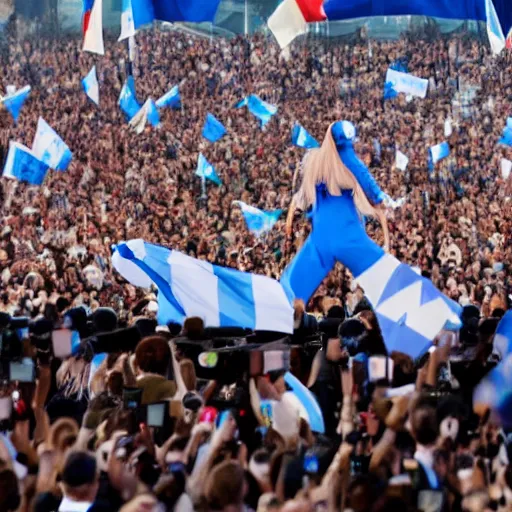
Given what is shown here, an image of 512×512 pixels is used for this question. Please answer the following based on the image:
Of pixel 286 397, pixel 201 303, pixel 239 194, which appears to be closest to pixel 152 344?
pixel 286 397

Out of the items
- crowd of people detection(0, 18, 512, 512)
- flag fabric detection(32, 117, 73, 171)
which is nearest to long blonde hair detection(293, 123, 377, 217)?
crowd of people detection(0, 18, 512, 512)

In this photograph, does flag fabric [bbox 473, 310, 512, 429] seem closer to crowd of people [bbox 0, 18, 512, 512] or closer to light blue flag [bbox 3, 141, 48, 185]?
crowd of people [bbox 0, 18, 512, 512]

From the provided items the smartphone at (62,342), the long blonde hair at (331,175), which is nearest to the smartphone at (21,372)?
the smartphone at (62,342)

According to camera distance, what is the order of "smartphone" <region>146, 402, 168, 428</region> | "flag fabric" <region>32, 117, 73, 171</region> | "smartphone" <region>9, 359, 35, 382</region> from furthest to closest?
"flag fabric" <region>32, 117, 73, 171</region> < "smartphone" <region>9, 359, 35, 382</region> < "smartphone" <region>146, 402, 168, 428</region>

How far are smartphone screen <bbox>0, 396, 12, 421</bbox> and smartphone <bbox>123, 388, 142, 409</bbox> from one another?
18.3 inches

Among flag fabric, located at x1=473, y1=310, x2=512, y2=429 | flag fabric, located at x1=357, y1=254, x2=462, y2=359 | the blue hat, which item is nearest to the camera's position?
flag fabric, located at x1=473, y1=310, x2=512, y2=429

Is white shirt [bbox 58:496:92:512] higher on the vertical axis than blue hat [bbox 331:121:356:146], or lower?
lower

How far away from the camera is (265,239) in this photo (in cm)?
1878

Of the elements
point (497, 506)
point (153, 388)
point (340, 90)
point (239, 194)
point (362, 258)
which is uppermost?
point (340, 90)

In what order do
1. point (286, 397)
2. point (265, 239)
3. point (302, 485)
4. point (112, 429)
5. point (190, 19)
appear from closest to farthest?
point (302, 485) → point (112, 429) → point (286, 397) → point (190, 19) → point (265, 239)

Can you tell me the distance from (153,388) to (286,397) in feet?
1.97

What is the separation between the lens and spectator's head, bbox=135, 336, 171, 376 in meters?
6.19

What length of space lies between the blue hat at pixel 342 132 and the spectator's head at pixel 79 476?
6306mm

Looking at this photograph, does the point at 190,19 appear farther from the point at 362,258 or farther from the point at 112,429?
the point at 112,429
